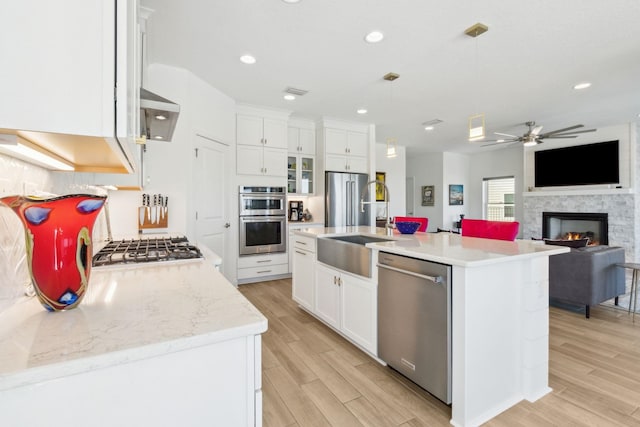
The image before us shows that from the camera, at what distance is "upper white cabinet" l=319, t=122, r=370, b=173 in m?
5.16

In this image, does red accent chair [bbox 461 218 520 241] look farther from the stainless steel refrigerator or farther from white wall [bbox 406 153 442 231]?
white wall [bbox 406 153 442 231]

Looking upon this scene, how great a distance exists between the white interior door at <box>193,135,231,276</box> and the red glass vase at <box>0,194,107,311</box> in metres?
2.85

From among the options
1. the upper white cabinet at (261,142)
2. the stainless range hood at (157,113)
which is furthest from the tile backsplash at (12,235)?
the upper white cabinet at (261,142)

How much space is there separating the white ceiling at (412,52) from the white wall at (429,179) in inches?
149

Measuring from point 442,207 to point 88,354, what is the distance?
8.58 meters

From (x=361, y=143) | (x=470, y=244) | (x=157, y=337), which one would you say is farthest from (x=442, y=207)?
(x=157, y=337)

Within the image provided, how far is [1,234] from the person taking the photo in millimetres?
834

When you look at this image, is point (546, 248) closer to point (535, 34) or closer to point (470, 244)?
point (470, 244)

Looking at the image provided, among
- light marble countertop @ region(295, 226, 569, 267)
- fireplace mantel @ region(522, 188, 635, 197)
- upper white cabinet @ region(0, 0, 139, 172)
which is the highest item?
fireplace mantel @ region(522, 188, 635, 197)

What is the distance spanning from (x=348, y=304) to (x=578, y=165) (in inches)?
245

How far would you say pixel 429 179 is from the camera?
8.75 metres

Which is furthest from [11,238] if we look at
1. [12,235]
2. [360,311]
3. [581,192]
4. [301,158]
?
[581,192]

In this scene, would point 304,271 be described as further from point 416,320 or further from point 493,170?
point 493,170

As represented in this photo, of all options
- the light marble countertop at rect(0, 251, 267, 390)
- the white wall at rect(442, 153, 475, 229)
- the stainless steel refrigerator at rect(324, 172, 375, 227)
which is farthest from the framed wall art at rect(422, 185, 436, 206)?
the light marble countertop at rect(0, 251, 267, 390)
